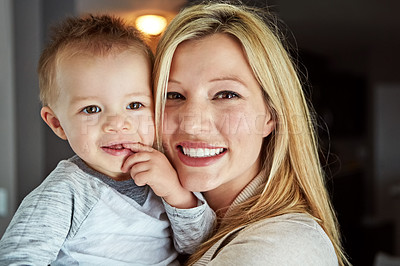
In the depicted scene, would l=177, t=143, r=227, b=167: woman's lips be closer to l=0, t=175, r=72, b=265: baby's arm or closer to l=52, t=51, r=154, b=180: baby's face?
l=52, t=51, r=154, b=180: baby's face

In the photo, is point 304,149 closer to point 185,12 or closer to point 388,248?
point 185,12

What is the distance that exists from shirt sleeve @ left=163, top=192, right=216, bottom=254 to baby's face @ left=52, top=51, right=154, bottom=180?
0.15 meters

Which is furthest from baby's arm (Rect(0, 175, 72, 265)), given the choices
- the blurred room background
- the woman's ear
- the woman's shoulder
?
the blurred room background

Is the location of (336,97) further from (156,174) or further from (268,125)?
(156,174)

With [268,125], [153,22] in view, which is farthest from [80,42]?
[153,22]

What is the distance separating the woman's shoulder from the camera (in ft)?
2.81

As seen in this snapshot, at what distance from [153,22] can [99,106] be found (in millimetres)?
2299

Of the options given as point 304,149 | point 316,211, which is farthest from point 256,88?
point 316,211

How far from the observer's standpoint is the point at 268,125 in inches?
45.0

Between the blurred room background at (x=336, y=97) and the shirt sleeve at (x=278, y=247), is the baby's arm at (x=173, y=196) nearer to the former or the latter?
the shirt sleeve at (x=278, y=247)

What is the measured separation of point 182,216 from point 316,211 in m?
0.32

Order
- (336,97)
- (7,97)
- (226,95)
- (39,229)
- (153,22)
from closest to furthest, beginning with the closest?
(39,229)
(226,95)
(7,97)
(153,22)
(336,97)

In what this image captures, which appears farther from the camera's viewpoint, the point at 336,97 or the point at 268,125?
the point at 336,97

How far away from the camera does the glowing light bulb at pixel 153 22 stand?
309 centimetres
